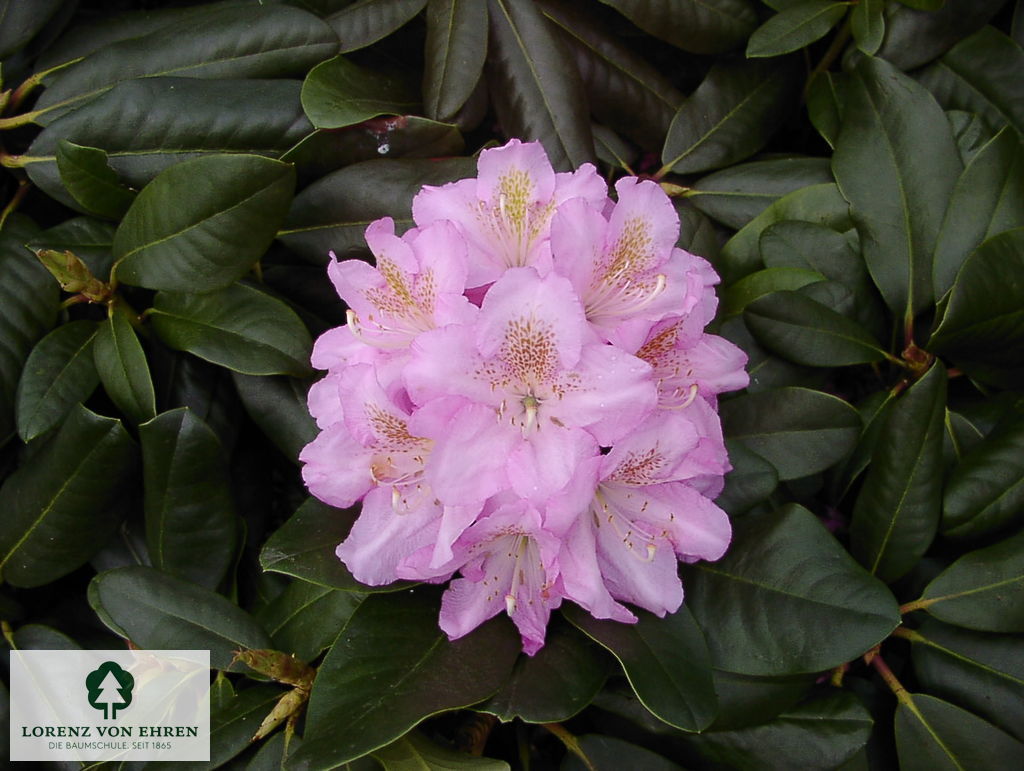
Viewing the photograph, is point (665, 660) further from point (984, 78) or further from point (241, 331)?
point (984, 78)

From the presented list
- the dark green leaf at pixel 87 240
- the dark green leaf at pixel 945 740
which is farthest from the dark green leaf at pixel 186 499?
the dark green leaf at pixel 945 740

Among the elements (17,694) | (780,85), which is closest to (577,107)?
(780,85)

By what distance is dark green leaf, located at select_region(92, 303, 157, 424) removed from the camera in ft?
2.94

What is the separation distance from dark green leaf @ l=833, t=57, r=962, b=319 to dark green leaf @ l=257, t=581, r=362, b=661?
714 millimetres

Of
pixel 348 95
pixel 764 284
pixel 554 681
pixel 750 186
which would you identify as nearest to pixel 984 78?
pixel 750 186

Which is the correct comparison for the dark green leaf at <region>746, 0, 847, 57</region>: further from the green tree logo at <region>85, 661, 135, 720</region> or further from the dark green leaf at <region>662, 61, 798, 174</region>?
the green tree logo at <region>85, 661, 135, 720</region>

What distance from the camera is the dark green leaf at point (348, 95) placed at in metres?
0.91

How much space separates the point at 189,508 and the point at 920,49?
1033mm

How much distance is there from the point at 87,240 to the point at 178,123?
179 millimetres

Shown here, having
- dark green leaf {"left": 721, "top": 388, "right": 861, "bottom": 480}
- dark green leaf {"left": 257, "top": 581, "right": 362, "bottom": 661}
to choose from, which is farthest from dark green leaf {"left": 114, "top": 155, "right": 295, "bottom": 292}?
dark green leaf {"left": 721, "top": 388, "right": 861, "bottom": 480}

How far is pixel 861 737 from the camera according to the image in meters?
0.84

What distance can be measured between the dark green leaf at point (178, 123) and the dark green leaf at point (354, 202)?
71mm

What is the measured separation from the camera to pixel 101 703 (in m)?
0.97

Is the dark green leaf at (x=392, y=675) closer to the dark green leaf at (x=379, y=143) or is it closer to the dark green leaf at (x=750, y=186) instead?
the dark green leaf at (x=379, y=143)
